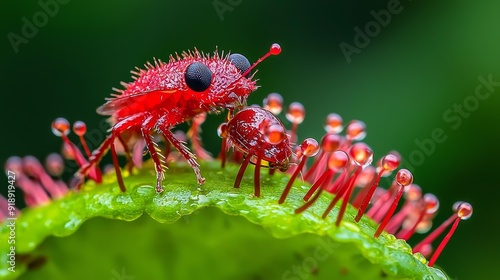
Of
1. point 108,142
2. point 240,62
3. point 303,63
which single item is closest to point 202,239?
point 108,142

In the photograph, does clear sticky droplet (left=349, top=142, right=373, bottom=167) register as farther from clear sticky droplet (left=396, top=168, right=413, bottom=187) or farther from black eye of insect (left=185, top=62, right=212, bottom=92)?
black eye of insect (left=185, top=62, right=212, bottom=92)

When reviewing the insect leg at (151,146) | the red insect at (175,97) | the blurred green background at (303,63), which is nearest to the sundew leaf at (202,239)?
the insect leg at (151,146)

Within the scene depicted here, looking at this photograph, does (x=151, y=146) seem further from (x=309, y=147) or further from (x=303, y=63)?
(x=303, y=63)

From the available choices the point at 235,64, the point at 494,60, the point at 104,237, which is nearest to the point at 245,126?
the point at 235,64

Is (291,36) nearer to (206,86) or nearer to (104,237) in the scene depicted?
(206,86)

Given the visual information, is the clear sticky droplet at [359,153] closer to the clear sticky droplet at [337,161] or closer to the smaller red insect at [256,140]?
the clear sticky droplet at [337,161]

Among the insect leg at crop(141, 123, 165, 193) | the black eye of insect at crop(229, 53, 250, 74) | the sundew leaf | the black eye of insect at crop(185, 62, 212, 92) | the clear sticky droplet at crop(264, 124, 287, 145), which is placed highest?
the black eye of insect at crop(229, 53, 250, 74)

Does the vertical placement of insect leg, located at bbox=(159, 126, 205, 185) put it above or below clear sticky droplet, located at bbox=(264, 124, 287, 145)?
below

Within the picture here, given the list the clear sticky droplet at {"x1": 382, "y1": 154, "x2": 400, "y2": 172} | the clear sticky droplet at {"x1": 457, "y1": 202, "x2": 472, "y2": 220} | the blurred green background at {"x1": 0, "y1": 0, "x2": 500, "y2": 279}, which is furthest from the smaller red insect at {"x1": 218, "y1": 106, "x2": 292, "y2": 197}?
the blurred green background at {"x1": 0, "y1": 0, "x2": 500, "y2": 279}
